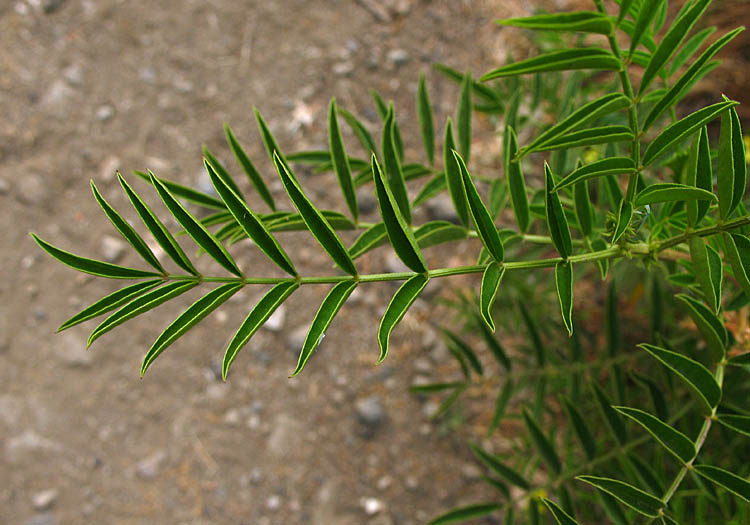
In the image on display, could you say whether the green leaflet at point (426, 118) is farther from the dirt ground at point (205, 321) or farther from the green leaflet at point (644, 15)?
the dirt ground at point (205, 321)

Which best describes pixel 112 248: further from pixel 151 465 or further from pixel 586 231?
pixel 586 231

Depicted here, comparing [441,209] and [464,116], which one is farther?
[441,209]

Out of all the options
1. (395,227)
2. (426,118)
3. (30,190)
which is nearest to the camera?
(395,227)

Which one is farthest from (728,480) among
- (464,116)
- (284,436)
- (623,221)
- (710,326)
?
(284,436)

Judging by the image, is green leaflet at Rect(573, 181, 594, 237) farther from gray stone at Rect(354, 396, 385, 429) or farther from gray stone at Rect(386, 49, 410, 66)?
gray stone at Rect(386, 49, 410, 66)

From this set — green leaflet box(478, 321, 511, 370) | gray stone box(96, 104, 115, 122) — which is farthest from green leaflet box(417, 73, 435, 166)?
gray stone box(96, 104, 115, 122)

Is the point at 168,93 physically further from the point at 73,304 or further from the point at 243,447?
the point at 243,447

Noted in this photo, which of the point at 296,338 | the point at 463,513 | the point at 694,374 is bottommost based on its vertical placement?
the point at 296,338

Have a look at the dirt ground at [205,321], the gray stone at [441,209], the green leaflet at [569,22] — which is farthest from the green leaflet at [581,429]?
the gray stone at [441,209]
